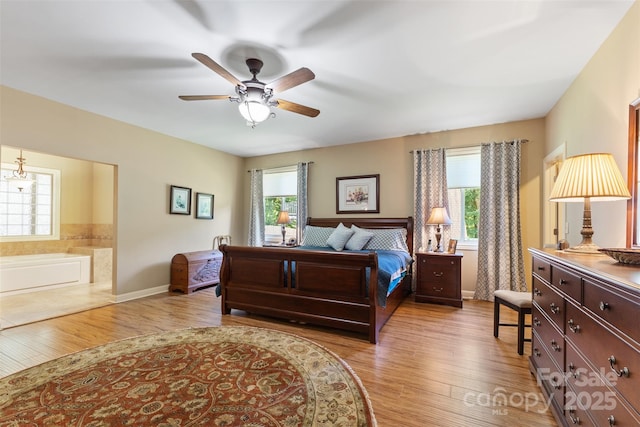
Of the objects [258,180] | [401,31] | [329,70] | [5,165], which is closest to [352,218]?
[258,180]

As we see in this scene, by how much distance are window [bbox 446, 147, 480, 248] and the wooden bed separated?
1.58m

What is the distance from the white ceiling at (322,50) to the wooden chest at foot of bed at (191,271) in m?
2.34

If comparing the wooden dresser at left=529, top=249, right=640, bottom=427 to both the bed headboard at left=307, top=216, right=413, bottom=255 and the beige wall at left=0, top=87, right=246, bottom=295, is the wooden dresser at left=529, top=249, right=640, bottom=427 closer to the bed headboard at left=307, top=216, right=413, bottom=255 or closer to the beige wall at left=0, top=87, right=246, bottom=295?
the bed headboard at left=307, top=216, right=413, bottom=255

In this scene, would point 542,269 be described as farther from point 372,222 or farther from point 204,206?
point 204,206

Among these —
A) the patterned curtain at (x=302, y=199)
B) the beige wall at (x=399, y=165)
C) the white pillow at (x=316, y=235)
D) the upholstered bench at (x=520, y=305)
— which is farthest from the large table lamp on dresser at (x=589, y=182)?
the patterned curtain at (x=302, y=199)

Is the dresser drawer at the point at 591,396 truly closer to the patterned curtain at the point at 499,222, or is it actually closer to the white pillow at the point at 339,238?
the patterned curtain at the point at 499,222

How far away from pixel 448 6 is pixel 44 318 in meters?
5.17

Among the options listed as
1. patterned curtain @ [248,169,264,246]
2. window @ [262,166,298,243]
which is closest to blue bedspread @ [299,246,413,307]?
window @ [262,166,298,243]

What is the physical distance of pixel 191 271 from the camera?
4.66 metres

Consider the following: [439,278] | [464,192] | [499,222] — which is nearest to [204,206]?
[439,278]

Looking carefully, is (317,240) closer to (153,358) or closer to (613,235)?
(153,358)

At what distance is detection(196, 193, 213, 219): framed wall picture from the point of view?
5.36 m

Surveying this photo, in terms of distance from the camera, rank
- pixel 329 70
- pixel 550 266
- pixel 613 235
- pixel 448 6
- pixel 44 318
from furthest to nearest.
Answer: pixel 44 318 → pixel 329 70 → pixel 613 235 → pixel 448 6 → pixel 550 266

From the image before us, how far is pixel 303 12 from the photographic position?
6.40ft
